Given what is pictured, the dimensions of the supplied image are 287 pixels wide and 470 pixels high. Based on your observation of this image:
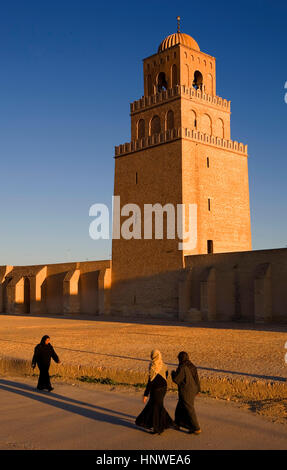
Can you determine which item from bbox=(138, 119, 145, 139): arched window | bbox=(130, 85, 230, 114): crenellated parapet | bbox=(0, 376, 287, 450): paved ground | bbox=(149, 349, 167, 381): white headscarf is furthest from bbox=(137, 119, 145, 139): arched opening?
bbox=(149, 349, 167, 381): white headscarf

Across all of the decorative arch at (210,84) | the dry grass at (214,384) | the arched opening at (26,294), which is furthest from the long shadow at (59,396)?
the arched opening at (26,294)

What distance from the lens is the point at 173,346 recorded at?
→ 15.9 m

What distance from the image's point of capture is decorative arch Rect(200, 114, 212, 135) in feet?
104

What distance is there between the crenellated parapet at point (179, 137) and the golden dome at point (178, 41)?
21.5 ft

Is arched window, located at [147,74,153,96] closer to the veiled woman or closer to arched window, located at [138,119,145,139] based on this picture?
arched window, located at [138,119,145,139]

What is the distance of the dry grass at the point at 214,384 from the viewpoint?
8234mm

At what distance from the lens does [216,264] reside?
25547mm

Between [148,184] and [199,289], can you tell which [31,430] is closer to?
[199,289]

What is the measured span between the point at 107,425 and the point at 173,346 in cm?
885

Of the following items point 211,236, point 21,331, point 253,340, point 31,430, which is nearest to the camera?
point 31,430

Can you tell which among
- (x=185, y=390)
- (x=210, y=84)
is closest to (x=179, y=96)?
(x=210, y=84)
